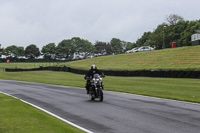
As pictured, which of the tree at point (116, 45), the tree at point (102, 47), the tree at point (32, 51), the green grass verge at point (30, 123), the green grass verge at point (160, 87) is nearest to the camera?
the green grass verge at point (30, 123)

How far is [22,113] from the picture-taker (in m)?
10.1

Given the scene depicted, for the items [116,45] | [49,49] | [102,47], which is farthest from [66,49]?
[116,45]

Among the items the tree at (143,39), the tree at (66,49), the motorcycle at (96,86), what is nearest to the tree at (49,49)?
the tree at (66,49)

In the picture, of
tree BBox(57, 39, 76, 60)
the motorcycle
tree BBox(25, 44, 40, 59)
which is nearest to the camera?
the motorcycle

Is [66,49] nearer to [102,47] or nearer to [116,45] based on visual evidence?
[102,47]

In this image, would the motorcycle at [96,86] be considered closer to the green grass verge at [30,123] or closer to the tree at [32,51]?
the green grass verge at [30,123]

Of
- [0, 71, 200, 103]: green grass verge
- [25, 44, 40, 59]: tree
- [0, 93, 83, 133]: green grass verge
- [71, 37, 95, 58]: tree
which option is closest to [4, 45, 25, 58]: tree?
[25, 44, 40, 59]: tree

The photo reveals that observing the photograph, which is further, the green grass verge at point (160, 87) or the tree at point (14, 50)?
the tree at point (14, 50)

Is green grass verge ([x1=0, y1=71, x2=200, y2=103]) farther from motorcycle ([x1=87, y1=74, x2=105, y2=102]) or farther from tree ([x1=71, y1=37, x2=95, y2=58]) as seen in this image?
tree ([x1=71, y1=37, x2=95, y2=58])

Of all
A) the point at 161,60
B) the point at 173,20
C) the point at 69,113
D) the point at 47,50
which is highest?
the point at 173,20

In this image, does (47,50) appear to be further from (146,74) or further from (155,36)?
(146,74)

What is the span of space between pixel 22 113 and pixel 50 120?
6.31ft

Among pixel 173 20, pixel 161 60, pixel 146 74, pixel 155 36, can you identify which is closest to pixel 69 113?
pixel 146 74

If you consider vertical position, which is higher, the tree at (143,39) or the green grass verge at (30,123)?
the tree at (143,39)
